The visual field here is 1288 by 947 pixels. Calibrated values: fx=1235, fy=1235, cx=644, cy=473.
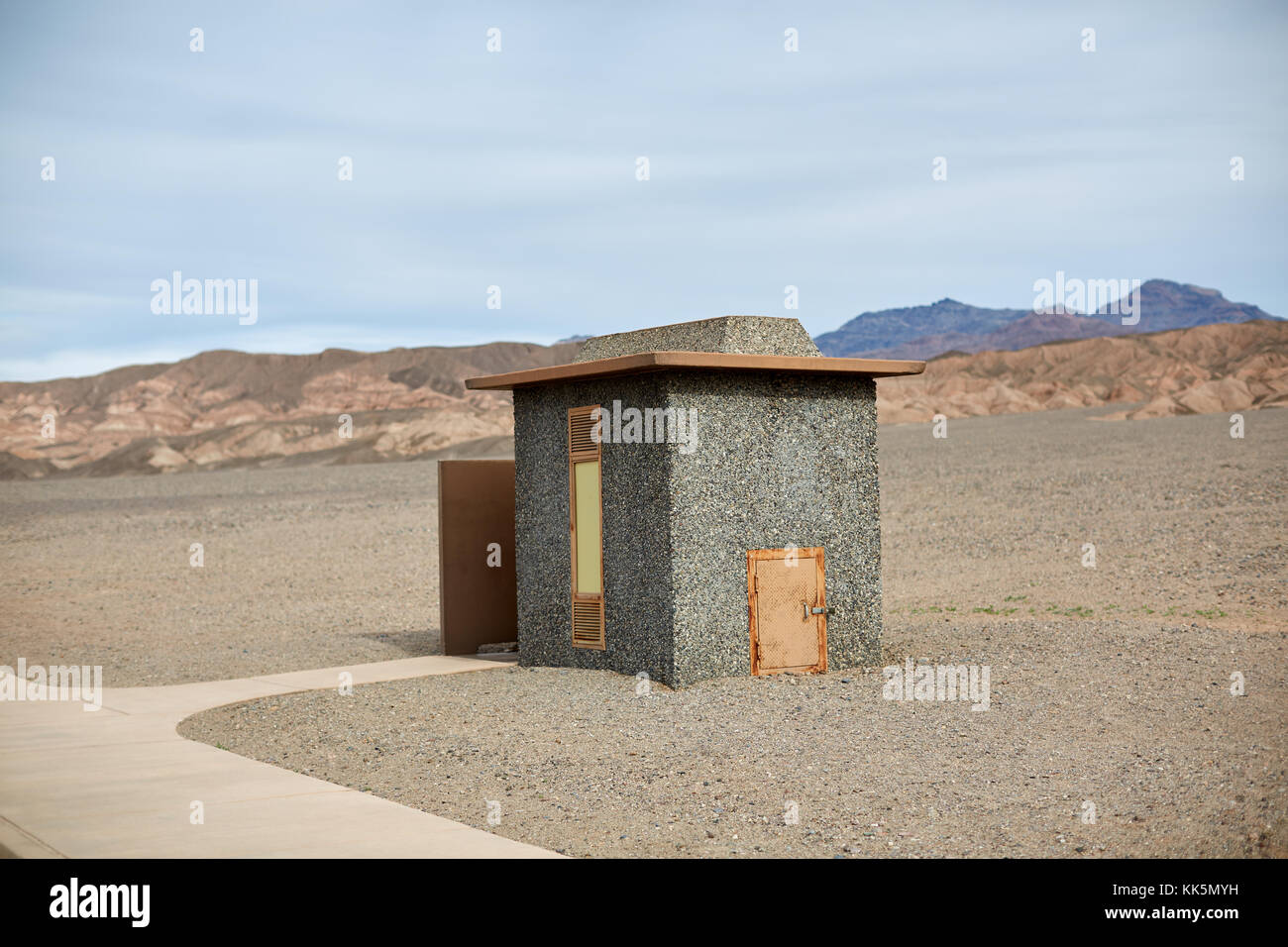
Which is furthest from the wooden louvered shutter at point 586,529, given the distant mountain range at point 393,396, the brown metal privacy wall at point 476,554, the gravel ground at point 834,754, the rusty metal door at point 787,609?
the distant mountain range at point 393,396

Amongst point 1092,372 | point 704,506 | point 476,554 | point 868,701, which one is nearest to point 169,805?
point 704,506

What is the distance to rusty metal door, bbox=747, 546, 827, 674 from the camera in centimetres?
1162

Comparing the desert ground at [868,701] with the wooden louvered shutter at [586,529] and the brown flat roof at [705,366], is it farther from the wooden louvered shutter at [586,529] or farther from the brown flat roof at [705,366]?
the brown flat roof at [705,366]

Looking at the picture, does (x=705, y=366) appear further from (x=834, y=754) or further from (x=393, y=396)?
(x=393, y=396)

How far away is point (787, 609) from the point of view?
11820 mm

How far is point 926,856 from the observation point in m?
6.56

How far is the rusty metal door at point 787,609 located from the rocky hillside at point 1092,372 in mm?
55344

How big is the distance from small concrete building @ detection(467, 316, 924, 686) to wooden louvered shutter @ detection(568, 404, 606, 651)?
19mm

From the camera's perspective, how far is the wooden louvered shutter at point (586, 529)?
1208 centimetres

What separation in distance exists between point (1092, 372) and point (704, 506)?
4063 inches

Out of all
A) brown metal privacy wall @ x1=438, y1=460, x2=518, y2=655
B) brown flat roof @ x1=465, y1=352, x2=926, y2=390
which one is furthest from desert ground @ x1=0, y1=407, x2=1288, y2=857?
brown flat roof @ x1=465, y1=352, x2=926, y2=390

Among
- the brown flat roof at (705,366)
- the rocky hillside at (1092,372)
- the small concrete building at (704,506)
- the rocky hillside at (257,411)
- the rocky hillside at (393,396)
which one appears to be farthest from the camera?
the rocky hillside at (257,411)

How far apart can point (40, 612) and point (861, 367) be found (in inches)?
571

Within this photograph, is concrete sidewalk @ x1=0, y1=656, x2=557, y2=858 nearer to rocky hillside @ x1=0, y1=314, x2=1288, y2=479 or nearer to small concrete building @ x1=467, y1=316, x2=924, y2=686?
small concrete building @ x1=467, y1=316, x2=924, y2=686
